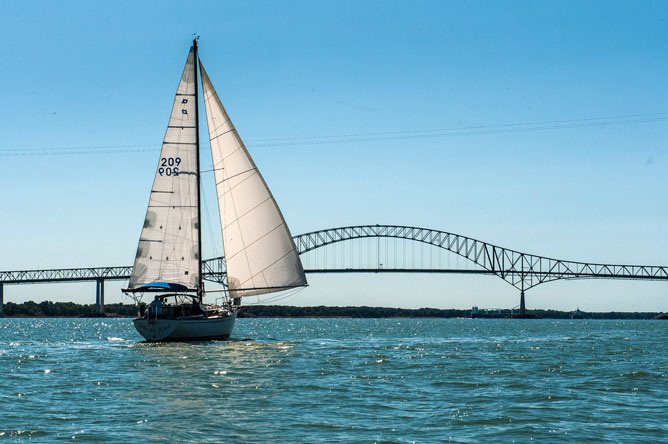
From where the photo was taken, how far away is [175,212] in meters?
39.1

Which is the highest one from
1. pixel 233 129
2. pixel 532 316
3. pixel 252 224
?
pixel 233 129

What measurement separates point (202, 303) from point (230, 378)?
1756cm

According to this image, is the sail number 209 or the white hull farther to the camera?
the sail number 209

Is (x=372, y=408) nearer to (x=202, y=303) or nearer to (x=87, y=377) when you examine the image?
(x=87, y=377)

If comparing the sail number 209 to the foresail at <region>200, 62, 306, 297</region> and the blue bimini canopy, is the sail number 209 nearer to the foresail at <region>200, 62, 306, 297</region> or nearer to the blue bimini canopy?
the foresail at <region>200, 62, 306, 297</region>

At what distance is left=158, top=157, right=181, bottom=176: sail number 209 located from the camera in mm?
38688

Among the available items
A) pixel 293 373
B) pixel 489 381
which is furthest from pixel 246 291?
pixel 489 381

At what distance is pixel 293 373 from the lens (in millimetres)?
24641

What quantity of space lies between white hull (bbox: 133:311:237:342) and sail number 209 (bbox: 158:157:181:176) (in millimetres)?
7094

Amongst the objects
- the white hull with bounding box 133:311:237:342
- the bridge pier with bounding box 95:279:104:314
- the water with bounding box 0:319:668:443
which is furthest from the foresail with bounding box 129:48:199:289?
the bridge pier with bounding box 95:279:104:314

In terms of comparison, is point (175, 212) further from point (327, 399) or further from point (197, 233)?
point (327, 399)

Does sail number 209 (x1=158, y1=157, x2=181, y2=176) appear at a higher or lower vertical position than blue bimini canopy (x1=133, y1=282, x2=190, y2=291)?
higher

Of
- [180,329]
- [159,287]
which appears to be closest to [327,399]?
[180,329]

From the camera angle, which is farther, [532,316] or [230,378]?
[532,316]
